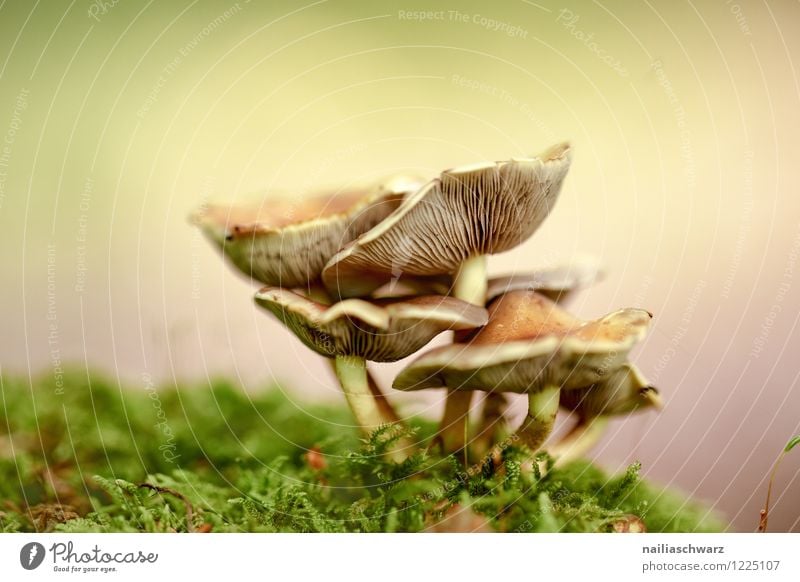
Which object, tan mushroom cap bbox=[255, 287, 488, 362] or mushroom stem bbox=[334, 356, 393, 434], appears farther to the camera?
mushroom stem bbox=[334, 356, 393, 434]

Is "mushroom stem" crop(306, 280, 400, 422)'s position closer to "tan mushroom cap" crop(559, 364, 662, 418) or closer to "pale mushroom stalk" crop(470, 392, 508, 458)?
"pale mushroom stalk" crop(470, 392, 508, 458)

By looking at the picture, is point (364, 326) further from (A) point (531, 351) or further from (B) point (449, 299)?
(A) point (531, 351)

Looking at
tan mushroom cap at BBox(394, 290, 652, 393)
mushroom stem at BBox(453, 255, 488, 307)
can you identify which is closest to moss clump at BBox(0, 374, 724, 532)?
tan mushroom cap at BBox(394, 290, 652, 393)

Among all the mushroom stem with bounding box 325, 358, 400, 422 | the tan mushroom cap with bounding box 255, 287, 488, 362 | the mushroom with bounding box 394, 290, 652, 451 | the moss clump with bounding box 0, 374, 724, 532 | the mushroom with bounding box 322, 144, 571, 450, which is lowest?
the moss clump with bounding box 0, 374, 724, 532

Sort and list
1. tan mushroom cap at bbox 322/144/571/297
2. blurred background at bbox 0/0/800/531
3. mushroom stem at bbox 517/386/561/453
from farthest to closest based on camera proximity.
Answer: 1. blurred background at bbox 0/0/800/531
2. mushroom stem at bbox 517/386/561/453
3. tan mushroom cap at bbox 322/144/571/297

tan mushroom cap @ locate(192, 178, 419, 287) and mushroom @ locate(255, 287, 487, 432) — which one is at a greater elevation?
tan mushroom cap @ locate(192, 178, 419, 287)

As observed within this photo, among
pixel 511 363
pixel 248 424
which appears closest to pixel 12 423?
pixel 248 424
